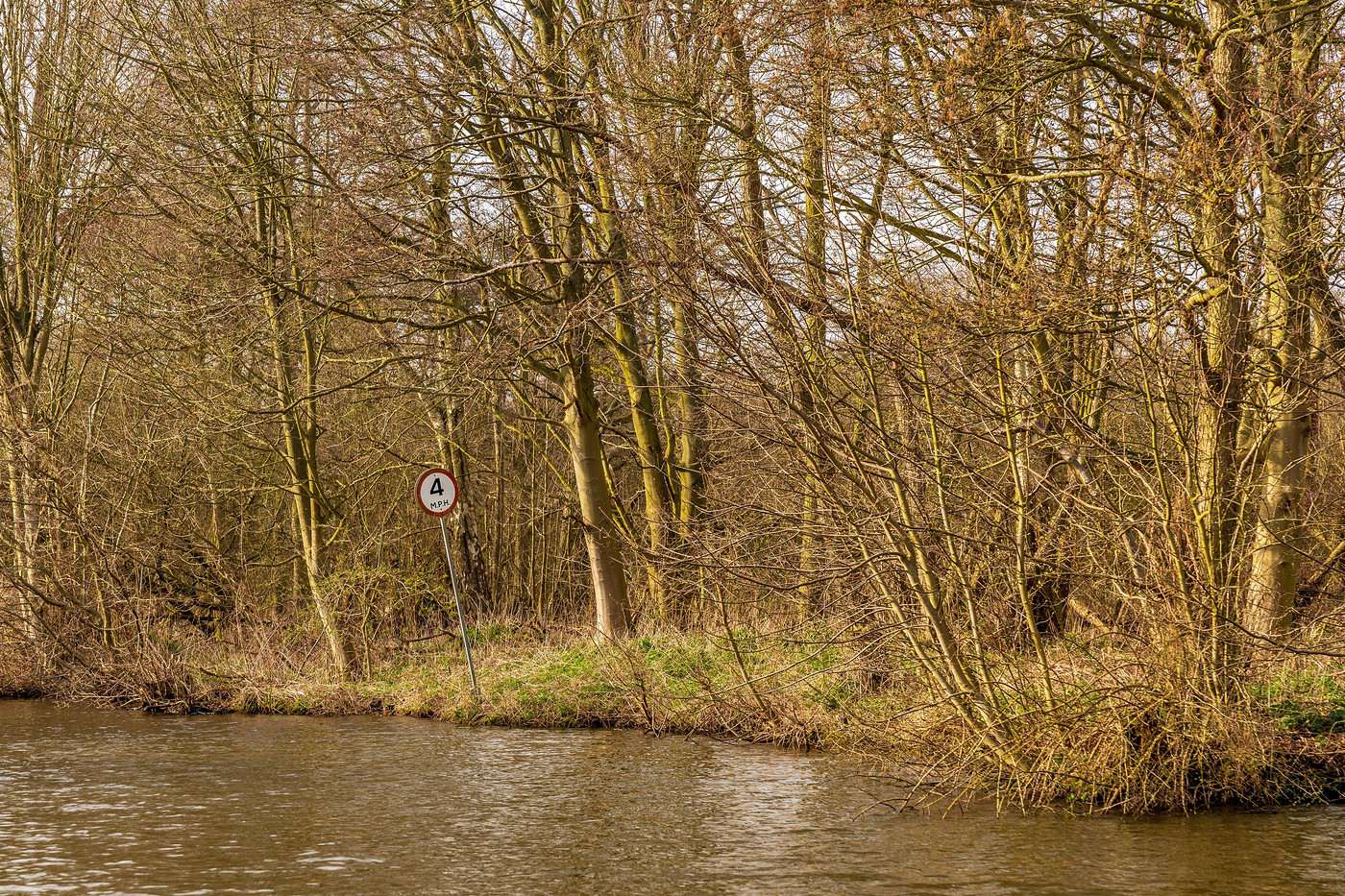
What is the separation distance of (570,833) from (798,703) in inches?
172

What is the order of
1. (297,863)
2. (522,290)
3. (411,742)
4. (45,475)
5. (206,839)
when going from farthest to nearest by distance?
(45,475), (522,290), (411,742), (206,839), (297,863)

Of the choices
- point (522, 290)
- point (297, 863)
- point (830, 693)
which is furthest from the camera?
point (522, 290)

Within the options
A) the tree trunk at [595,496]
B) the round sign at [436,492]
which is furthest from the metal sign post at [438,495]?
the tree trunk at [595,496]

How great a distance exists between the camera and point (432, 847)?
10.1 metres

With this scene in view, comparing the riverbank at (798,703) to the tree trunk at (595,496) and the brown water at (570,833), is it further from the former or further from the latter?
the tree trunk at (595,496)

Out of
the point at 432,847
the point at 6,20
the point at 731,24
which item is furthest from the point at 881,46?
the point at 6,20

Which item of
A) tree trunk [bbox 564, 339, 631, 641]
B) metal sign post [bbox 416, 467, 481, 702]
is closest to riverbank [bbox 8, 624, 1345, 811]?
tree trunk [bbox 564, 339, 631, 641]

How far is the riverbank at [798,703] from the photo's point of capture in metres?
10.3

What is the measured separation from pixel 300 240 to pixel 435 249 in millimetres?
2397

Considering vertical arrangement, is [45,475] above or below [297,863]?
above

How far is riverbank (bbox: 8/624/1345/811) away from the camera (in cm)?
1026

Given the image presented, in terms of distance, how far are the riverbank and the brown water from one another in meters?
0.31

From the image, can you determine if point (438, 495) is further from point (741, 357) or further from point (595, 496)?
point (741, 357)

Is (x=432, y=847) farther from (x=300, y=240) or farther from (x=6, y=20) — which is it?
(x=6, y=20)
